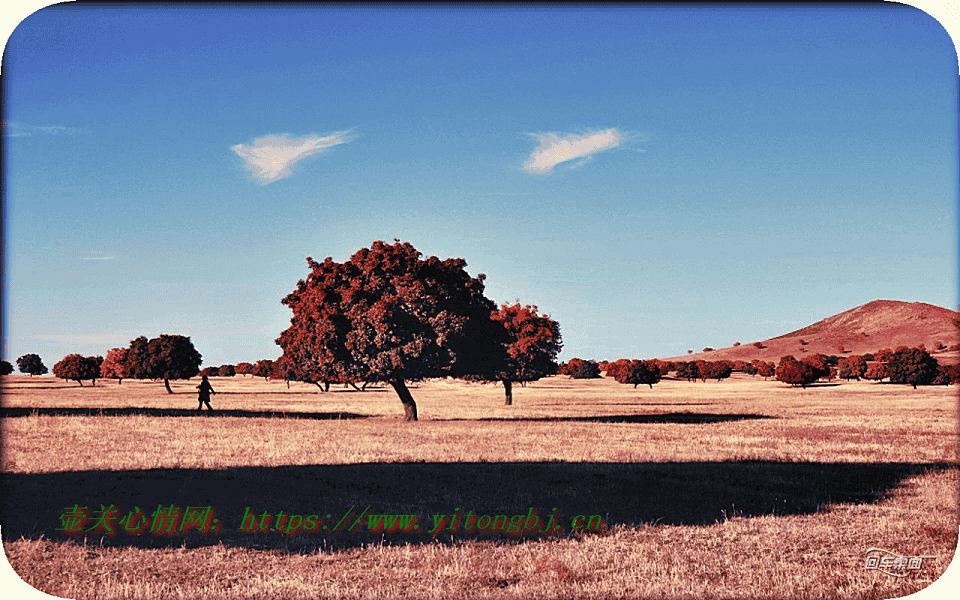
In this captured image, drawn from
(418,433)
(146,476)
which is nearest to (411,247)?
(418,433)

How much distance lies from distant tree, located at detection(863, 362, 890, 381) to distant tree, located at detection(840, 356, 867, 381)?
1485 millimetres

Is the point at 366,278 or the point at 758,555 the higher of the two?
the point at 366,278

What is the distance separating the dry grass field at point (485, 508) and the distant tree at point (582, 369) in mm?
151397

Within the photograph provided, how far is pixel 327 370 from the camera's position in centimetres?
4403

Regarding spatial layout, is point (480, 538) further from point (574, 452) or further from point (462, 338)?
point (462, 338)

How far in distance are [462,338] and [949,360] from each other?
132 metres

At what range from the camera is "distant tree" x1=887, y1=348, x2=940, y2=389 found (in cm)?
11556

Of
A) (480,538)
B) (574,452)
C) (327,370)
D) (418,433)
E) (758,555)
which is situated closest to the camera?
(758,555)

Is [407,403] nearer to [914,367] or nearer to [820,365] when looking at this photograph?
[914,367]

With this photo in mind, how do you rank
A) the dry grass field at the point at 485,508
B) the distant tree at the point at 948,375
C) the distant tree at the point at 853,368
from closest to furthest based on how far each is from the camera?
1. the dry grass field at the point at 485,508
2. the distant tree at the point at 948,375
3. the distant tree at the point at 853,368

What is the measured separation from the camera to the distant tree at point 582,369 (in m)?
189

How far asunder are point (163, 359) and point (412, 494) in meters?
93.0

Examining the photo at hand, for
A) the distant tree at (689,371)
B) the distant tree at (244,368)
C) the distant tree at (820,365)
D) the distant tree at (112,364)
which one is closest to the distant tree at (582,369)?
the distant tree at (689,371)

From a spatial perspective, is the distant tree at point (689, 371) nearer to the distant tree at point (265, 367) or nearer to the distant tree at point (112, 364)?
the distant tree at point (265, 367)
